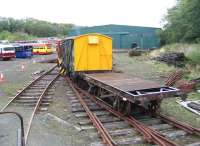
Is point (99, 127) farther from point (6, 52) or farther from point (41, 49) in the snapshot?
point (41, 49)

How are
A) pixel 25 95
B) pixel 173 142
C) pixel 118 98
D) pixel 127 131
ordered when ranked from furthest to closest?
pixel 25 95 < pixel 118 98 < pixel 127 131 < pixel 173 142

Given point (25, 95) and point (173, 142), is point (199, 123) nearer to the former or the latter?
point (173, 142)

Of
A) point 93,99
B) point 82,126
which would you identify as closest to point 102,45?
point 93,99

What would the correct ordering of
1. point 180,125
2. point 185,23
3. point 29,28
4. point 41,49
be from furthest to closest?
point 29,28 → point 41,49 → point 185,23 → point 180,125

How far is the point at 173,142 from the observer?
944 centimetres

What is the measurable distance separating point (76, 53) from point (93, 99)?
12.9 feet

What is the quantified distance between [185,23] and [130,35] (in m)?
29.6

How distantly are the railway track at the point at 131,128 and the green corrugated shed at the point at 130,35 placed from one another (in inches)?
2124

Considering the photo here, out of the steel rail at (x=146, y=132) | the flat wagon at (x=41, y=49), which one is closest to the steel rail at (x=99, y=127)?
the steel rail at (x=146, y=132)

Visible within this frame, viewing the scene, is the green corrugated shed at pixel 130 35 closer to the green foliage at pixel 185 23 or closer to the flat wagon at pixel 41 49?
the green foliage at pixel 185 23

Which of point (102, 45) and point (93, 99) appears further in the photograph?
point (102, 45)

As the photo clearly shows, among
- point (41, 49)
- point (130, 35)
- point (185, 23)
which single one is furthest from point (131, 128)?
→ point (130, 35)

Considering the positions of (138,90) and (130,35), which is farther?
(130,35)

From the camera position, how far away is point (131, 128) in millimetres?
11289
